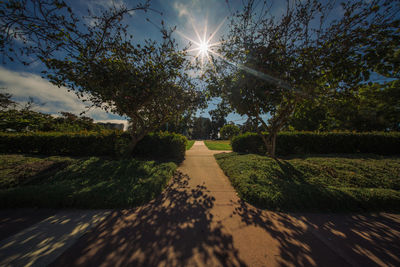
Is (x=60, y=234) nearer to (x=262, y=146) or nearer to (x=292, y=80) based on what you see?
(x=292, y=80)

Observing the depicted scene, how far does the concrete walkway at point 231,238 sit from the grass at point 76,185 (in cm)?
55

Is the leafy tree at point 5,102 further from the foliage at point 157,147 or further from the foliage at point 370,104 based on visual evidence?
the foliage at point 370,104

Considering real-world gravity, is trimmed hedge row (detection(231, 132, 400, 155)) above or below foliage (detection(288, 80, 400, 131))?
below

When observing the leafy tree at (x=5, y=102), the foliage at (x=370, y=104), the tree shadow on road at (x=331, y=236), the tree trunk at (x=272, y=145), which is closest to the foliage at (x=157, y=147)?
the tree shadow on road at (x=331, y=236)

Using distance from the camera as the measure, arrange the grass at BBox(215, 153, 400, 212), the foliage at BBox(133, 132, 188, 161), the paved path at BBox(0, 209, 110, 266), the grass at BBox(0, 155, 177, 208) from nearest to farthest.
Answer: the paved path at BBox(0, 209, 110, 266), the grass at BBox(0, 155, 177, 208), the grass at BBox(215, 153, 400, 212), the foliage at BBox(133, 132, 188, 161)

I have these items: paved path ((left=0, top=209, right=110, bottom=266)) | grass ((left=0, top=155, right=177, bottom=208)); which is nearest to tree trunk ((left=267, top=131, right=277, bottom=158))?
grass ((left=0, top=155, right=177, bottom=208))

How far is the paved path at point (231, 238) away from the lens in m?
1.92

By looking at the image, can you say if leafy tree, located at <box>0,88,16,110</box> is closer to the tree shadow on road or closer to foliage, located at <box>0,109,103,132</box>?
foliage, located at <box>0,109,103,132</box>

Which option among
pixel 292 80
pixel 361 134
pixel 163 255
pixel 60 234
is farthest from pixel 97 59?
pixel 361 134

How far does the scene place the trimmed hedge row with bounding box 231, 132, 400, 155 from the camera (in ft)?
31.1

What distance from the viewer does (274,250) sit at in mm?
2100

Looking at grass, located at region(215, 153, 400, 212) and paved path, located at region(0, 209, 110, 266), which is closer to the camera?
paved path, located at region(0, 209, 110, 266)

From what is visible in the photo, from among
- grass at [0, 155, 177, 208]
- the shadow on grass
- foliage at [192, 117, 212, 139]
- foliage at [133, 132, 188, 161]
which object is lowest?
the shadow on grass

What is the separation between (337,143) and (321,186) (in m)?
8.60
